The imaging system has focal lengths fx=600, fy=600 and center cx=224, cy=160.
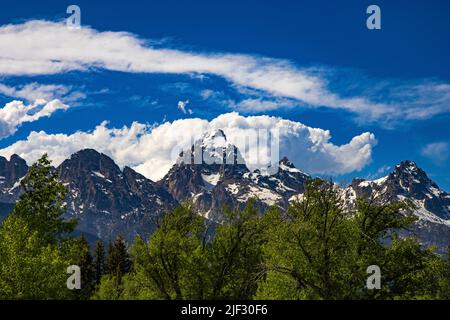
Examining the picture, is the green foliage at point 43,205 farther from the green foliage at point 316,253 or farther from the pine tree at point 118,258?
the pine tree at point 118,258

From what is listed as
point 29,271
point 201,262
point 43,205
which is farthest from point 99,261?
point 201,262

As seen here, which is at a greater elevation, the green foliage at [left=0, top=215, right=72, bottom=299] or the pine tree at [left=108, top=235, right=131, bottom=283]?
the pine tree at [left=108, top=235, right=131, bottom=283]

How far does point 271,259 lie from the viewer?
48250mm

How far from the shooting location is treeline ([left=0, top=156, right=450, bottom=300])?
4500 cm

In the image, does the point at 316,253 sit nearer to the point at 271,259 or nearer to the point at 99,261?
the point at 271,259

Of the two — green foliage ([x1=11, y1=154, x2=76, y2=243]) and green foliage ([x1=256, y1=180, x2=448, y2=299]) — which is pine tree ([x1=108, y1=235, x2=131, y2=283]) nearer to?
green foliage ([x1=11, y1=154, x2=76, y2=243])

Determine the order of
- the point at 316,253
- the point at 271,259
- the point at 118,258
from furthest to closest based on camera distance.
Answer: the point at 118,258 < the point at 271,259 < the point at 316,253

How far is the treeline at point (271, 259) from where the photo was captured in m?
45.0

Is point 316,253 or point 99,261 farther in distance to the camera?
point 99,261

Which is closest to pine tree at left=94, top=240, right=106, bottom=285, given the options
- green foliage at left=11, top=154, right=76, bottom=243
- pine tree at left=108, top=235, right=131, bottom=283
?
pine tree at left=108, top=235, right=131, bottom=283

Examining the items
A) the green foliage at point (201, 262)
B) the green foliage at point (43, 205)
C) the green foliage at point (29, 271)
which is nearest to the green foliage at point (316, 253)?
the green foliage at point (201, 262)

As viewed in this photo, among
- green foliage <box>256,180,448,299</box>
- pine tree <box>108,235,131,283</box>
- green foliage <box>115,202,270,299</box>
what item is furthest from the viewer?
pine tree <box>108,235,131,283</box>
